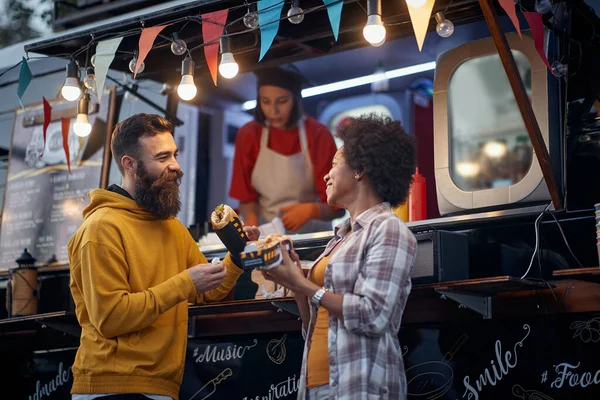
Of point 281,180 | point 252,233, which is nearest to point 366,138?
point 252,233

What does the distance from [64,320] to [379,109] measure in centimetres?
286

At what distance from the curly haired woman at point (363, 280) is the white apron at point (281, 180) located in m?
2.66

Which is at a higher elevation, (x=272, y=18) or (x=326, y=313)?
(x=272, y=18)

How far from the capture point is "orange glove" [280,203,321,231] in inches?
234

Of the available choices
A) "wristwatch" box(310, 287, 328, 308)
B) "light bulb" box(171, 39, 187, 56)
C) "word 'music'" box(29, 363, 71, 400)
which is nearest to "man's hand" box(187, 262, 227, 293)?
"wristwatch" box(310, 287, 328, 308)

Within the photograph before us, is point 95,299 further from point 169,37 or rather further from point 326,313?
point 169,37

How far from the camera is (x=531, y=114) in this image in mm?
4031

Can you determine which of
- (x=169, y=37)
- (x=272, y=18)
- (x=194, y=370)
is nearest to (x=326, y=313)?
(x=272, y=18)

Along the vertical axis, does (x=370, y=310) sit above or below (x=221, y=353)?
above

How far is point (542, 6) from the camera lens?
417 cm

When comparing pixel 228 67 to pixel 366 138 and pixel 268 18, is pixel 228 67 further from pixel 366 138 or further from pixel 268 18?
pixel 366 138

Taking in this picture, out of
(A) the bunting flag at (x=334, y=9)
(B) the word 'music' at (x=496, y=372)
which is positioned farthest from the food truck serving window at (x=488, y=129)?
(A) the bunting flag at (x=334, y=9)

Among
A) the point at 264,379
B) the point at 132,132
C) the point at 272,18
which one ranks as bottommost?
the point at 264,379

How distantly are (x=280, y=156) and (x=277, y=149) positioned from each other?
6 centimetres
